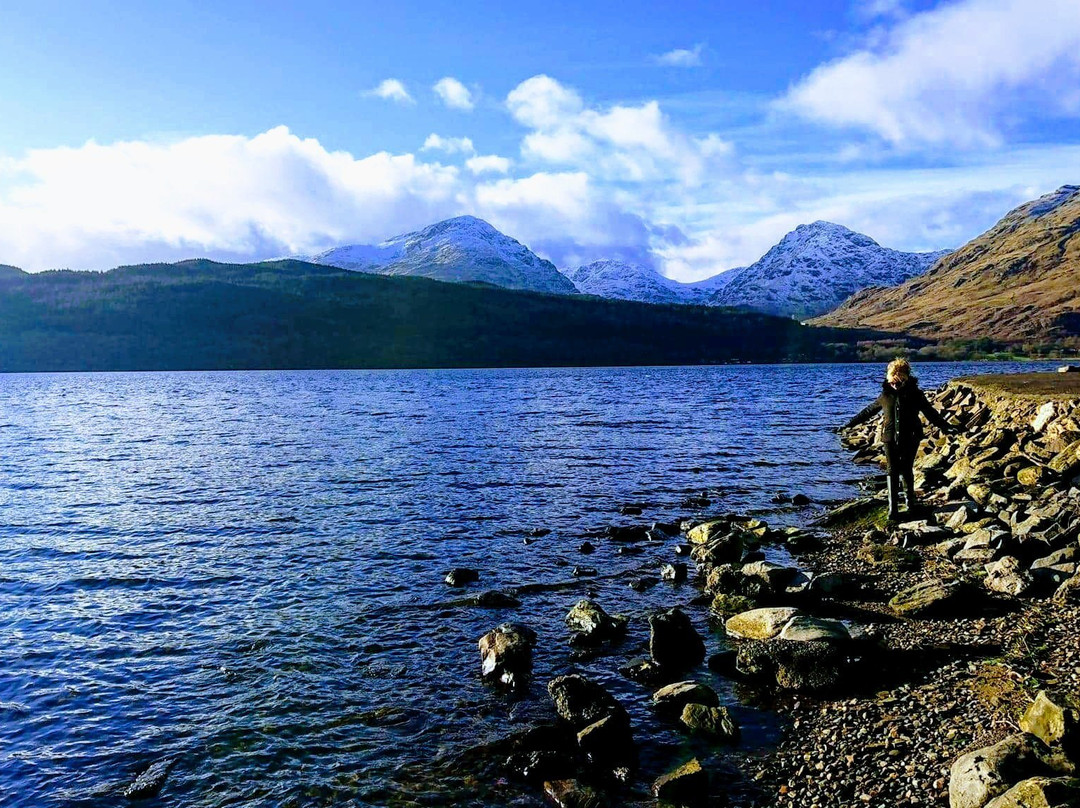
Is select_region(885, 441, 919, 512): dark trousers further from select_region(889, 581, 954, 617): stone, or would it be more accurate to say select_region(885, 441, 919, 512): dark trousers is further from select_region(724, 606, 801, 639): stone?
select_region(724, 606, 801, 639): stone

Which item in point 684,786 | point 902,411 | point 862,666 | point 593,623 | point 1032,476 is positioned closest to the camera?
point 684,786

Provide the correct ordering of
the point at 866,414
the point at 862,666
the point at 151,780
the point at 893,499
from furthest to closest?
1. the point at 866,414
2. the point at 893,499
3. the point at 862,666
4. the point at 151,780

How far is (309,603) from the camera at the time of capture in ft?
56.7

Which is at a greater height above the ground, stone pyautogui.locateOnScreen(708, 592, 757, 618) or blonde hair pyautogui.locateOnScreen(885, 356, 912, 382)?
blonde hair pyautogui.locateOnScreen(885, 356, 912, 382)

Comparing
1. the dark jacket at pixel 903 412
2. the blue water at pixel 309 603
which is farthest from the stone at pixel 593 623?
the dark jacket at pixel 903 412

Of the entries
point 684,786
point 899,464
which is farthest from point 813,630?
point 899,464

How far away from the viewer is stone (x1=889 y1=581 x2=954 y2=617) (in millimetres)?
14586

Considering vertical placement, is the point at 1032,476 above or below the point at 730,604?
above

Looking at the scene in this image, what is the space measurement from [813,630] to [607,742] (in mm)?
4954

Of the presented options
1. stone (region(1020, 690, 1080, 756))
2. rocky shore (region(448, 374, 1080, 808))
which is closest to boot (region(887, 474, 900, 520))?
rocky shore (region(448, 374, 1080, 808))

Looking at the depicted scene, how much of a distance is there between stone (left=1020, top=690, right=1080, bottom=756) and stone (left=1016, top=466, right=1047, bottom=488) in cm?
1718

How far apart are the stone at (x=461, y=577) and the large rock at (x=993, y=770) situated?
40.8 ft

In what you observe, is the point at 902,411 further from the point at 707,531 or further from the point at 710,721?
the point at 710,721

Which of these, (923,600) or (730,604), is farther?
(730,604)
